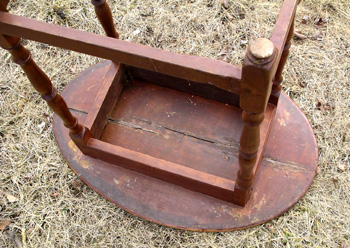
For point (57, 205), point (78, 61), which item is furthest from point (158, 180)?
point (78, 61)

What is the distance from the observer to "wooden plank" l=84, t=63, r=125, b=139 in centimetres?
182

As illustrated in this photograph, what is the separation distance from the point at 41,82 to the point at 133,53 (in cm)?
50

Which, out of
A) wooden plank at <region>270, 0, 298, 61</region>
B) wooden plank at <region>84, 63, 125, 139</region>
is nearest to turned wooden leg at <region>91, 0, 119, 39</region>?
wooden plank at <region>84, 63, 125, 139</region>

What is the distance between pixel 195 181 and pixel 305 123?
0.68 m

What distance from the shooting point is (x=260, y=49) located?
34.5 inches

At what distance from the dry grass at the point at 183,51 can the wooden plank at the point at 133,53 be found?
98 centimetres

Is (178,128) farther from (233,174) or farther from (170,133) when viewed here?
(233,174)

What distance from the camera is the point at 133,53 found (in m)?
1.08

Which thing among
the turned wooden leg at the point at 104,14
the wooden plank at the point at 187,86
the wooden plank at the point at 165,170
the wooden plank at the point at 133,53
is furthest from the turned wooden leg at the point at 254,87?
the turned wooden leg at the point at 104,14

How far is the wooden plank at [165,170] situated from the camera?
5.27ft

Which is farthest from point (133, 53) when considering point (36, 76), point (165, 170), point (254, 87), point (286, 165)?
point (286, 165)

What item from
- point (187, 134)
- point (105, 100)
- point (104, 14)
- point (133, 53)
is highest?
point (133, 53)

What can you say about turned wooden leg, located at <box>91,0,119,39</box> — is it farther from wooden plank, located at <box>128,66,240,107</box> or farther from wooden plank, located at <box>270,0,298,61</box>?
wooden plank, located at <box>270,0,298,61</box>

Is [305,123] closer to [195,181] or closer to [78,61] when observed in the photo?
[195,181]
